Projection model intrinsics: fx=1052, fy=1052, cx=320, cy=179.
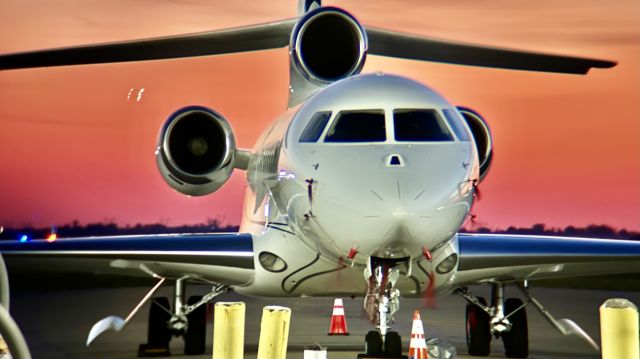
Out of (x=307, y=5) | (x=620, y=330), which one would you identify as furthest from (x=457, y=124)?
(x=307, y=5)

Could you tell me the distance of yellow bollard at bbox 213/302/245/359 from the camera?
303 inches

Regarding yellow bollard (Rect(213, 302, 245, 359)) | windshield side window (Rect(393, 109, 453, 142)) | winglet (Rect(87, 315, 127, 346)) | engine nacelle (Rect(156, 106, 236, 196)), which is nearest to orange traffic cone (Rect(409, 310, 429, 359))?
windshield side window (Rect(393, 109, 453, 142))

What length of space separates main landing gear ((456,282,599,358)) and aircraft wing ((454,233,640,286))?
0.55 metres

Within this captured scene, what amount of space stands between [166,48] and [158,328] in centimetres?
398

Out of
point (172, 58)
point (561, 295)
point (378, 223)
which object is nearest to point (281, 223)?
point (378, 223)

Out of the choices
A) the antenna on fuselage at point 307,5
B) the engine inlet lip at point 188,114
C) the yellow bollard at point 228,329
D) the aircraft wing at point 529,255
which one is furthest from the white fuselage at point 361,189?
the antenna on fuselage at point 307,5

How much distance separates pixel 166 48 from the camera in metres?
14.5

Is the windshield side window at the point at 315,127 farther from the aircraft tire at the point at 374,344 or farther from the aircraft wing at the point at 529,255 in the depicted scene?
the aircraft wing at the point at 529,255

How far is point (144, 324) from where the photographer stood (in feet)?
60.1

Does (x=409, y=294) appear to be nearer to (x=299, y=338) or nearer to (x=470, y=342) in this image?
(x=470, y=342)

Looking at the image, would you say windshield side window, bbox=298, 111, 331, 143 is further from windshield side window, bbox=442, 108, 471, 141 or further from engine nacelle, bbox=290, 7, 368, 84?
engine nacelle, bbox=290, 7, 368, 84

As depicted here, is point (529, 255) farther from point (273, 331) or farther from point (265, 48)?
point (265, 48)

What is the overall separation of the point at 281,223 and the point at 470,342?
365 cm

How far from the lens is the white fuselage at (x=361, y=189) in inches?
340
